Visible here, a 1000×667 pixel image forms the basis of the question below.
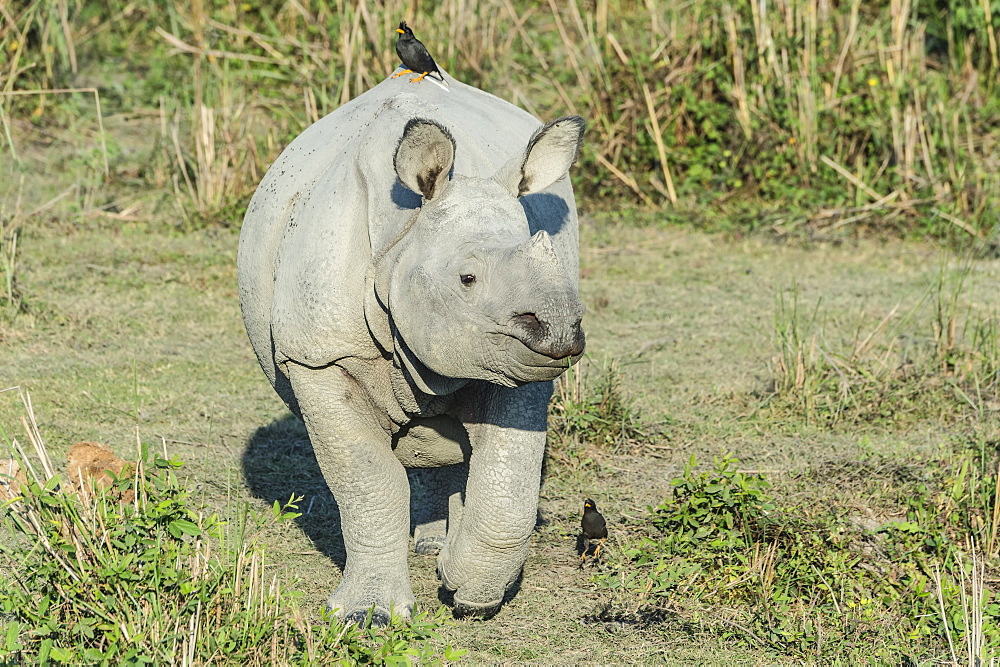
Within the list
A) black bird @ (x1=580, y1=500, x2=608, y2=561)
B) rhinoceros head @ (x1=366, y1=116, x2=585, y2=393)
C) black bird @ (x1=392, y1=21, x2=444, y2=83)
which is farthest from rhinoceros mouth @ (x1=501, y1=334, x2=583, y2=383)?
black bird @ (x1=392, y1=21, x2=444, y2=83)

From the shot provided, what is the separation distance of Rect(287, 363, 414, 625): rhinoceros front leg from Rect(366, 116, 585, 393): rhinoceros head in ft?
0.98

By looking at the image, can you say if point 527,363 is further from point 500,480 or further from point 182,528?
point 182,528

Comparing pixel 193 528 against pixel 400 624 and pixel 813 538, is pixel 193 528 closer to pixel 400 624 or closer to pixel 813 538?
pixel 400 624

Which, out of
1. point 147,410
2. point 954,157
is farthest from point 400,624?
point 954,157

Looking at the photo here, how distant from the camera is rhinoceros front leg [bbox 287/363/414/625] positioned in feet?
13.6

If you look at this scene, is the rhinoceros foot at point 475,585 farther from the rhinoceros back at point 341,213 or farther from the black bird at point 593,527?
the rhinoceros back at point 341,213

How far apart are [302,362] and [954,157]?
21.9 feet

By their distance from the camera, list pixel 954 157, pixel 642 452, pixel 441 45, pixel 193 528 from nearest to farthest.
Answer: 1. pixel 193 528
2. pixel 642 452
3. pixel 954 157
4. pixel 441 45

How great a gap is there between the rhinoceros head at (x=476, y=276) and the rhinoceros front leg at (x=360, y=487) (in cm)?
30

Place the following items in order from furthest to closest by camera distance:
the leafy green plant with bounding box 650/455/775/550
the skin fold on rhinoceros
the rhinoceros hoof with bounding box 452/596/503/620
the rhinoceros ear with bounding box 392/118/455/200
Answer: the leafy green plant with bounding box 650/455/775/550, the rhinoceros hoof with bounding box 452/596/503/620, the rhinoceros ear with bounding box 392/118/455/200, the skin fold on rhinoceros

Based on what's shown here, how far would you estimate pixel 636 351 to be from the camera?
739cm

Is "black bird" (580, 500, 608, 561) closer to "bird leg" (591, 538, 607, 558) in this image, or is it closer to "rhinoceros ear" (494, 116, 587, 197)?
"bird leg" (591, 538, 607, 558)

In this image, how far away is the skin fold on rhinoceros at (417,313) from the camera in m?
3.58

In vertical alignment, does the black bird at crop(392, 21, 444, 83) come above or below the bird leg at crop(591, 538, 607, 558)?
above
